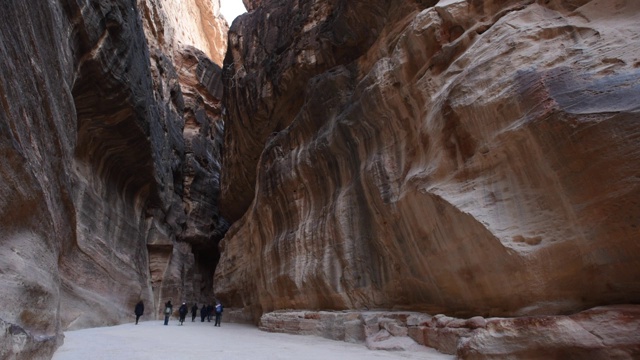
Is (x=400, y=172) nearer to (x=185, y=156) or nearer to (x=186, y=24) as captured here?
(x=185, y=156)

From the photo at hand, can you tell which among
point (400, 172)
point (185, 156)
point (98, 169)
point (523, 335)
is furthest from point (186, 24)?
point (523, 335)

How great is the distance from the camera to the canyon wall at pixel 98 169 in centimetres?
489

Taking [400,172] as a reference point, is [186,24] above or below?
above

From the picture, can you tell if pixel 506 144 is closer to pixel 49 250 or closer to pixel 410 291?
pixel 410 291

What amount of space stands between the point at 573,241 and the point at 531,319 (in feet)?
3.27

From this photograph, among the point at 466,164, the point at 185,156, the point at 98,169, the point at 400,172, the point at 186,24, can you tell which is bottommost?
the point at 466,164

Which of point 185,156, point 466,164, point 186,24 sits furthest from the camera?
point 186,24

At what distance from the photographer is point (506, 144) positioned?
5.26 metres

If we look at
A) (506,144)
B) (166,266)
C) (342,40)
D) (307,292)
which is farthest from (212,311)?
(506,144)

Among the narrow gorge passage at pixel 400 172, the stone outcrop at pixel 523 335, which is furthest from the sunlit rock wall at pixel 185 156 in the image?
the stone outcrop at pixel 523 335

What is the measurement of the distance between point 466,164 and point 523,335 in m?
2.45

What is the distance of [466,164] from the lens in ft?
19.4

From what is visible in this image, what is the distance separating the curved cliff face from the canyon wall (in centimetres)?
535

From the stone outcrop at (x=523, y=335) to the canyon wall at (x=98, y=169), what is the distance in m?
4.62
